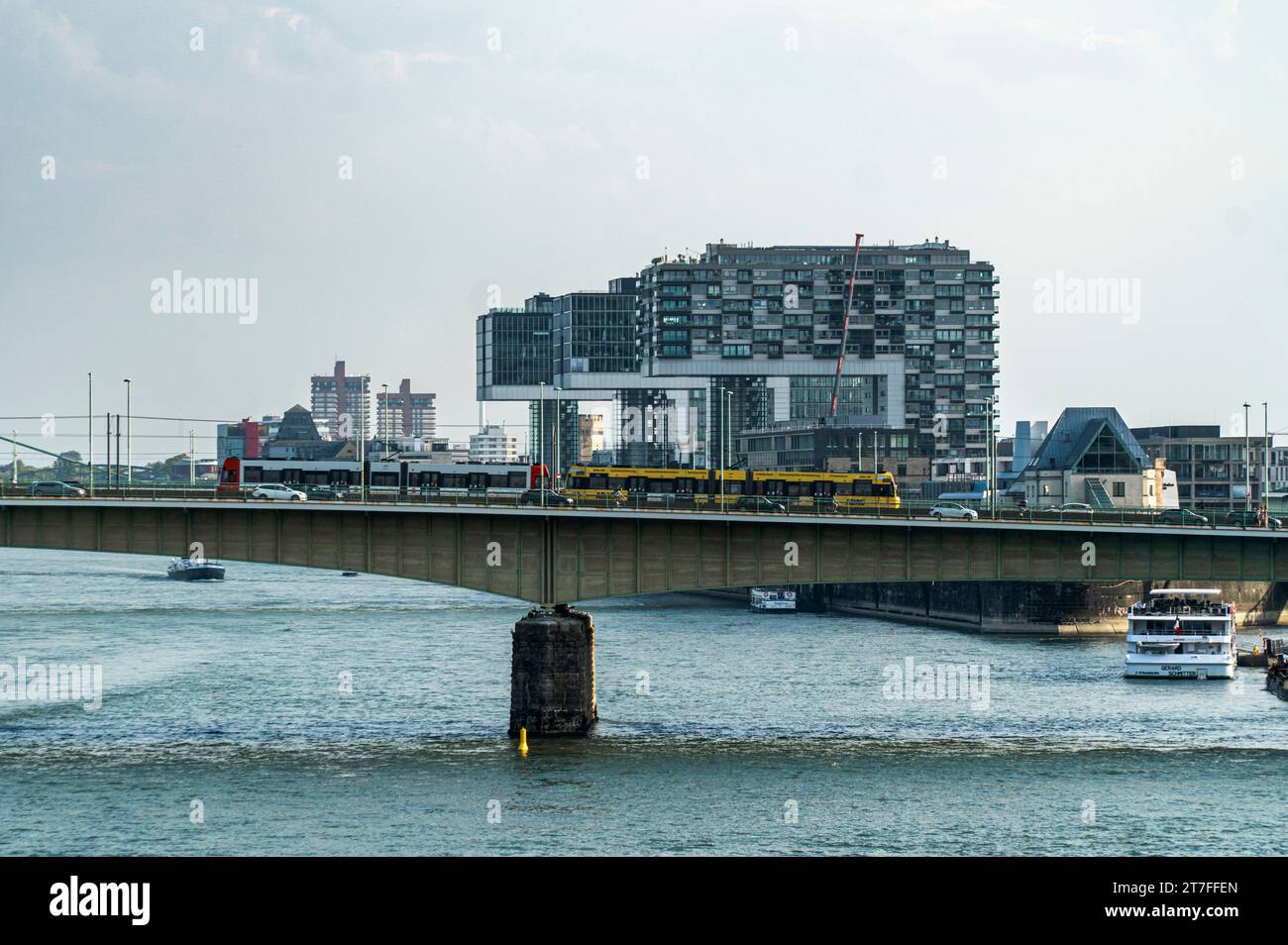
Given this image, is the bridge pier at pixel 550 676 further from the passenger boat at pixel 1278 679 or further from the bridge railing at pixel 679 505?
the passenger boat at pixel 1278 679

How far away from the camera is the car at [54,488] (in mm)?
74125

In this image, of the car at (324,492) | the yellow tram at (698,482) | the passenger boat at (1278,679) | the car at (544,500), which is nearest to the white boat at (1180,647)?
the passenger boat at (1278,679)

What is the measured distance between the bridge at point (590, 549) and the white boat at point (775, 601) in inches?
3789

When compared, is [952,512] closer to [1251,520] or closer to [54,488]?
[1251,520]

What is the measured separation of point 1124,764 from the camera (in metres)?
67.9

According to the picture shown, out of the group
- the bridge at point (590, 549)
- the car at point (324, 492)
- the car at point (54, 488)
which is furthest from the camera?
the car at point (324, 492)

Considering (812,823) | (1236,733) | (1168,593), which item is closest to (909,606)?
(1168,593)

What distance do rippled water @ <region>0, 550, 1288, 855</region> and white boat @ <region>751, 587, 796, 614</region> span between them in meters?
51.9

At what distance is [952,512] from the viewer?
80.0m

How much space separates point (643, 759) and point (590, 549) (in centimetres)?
1172

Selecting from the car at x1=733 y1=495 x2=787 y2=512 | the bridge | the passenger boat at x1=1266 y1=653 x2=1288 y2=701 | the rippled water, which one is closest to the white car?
the bridge

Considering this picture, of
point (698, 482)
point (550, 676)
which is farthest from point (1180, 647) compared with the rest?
point (550, 676)
